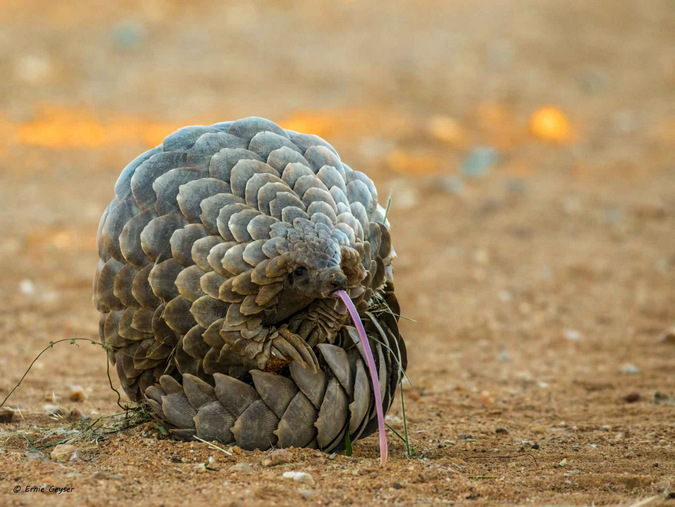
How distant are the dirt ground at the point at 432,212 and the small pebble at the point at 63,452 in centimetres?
2

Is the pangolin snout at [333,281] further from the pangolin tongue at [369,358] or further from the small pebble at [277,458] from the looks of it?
the small pebble at [277,458]

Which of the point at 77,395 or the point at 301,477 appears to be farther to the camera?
the point at 77,395

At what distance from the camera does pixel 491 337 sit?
6.54m

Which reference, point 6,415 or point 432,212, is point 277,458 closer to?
point 6,415

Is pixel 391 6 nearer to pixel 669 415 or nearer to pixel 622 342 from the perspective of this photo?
pixel 622 342

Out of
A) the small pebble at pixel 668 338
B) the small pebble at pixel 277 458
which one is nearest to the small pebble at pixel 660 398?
the small pebble at pixel 668 338

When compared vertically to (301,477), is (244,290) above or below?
above

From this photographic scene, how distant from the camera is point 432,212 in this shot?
368 inches

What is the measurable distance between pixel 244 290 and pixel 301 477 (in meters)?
0.75

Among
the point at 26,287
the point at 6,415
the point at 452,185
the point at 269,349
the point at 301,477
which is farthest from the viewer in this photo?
the point at 452,185

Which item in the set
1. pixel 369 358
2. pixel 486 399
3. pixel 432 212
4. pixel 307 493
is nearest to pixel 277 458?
pixel 307 493

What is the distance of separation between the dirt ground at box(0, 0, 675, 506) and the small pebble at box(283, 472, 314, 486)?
53mm

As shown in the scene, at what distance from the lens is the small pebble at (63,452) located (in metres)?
3.45

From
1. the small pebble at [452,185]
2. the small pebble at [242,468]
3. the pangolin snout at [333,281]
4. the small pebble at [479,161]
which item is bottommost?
the small pebble at [242,468]
